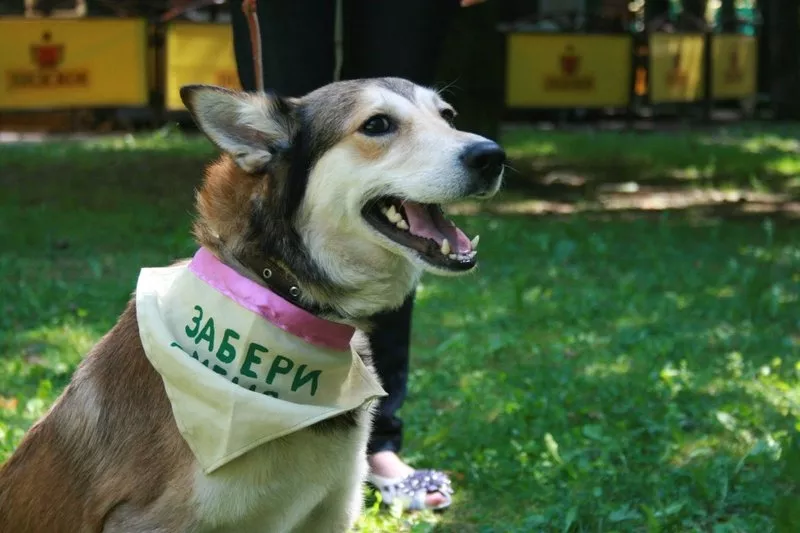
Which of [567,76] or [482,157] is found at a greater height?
[482,157]

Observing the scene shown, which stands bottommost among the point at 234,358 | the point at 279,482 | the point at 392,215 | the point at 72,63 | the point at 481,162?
the point at 279,482

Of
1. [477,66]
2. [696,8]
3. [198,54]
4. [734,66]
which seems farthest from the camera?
[696,8]

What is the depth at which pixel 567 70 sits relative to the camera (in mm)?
16750

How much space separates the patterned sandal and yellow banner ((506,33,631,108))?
492 inches

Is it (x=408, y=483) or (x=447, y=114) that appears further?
(x=408, y=483)

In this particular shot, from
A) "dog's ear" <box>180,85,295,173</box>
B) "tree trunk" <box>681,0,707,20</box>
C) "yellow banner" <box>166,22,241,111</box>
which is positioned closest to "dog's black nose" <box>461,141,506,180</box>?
"dog's ear" <box>180,85,295,173</box>

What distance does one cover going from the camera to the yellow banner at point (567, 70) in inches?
645

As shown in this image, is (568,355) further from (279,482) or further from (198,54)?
(198,54)

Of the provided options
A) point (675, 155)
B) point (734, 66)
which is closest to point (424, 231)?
point (675, 155)

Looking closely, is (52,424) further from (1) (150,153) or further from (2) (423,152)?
(1) (150,153)

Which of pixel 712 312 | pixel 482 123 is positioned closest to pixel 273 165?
pixel 712 312

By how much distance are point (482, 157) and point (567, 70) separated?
1400 centimetres

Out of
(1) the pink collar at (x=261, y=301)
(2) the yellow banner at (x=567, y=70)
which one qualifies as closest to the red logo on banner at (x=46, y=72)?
(2) the yellow banner at (x=567, y=70)

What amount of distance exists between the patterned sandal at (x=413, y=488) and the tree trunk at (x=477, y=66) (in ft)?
25.3
